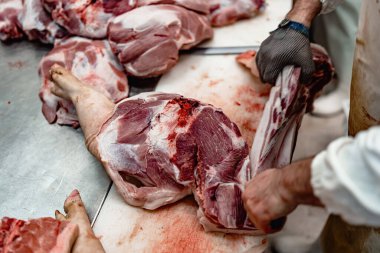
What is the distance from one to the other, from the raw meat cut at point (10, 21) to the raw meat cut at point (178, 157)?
0.88 m

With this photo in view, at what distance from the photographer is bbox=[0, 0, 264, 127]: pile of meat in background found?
190 cm

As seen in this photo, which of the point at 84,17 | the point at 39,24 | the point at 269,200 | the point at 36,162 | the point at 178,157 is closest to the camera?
the point at 269,200

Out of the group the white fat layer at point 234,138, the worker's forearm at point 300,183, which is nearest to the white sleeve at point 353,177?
the worker's forearm at point 300,183

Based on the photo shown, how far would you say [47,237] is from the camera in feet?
4.51

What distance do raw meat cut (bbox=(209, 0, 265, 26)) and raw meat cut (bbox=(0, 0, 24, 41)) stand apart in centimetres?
93

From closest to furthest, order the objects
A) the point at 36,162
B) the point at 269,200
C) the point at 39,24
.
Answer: the point at 269,200
the point at 36,162
the point at 39,24

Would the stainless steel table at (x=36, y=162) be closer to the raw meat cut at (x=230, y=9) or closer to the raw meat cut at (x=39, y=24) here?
the raw meat cut at (x=39, y=24)

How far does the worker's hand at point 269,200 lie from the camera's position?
1.08 meters

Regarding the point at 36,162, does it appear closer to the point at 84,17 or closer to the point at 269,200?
the point at 84,17

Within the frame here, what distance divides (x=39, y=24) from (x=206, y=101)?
888mm

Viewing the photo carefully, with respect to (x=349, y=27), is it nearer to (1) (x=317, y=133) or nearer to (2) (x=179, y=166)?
(1) (x=317, y=133)

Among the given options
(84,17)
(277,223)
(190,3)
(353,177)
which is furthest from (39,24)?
(353,177)

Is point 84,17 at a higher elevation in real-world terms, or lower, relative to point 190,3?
lower

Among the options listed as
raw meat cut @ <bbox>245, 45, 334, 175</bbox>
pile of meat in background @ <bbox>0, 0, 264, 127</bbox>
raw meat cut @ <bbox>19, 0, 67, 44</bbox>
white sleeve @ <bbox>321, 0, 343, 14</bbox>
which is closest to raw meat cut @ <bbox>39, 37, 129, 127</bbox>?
pile of meat in background @ <bbox>0, 0, 264, 127</bbox>
